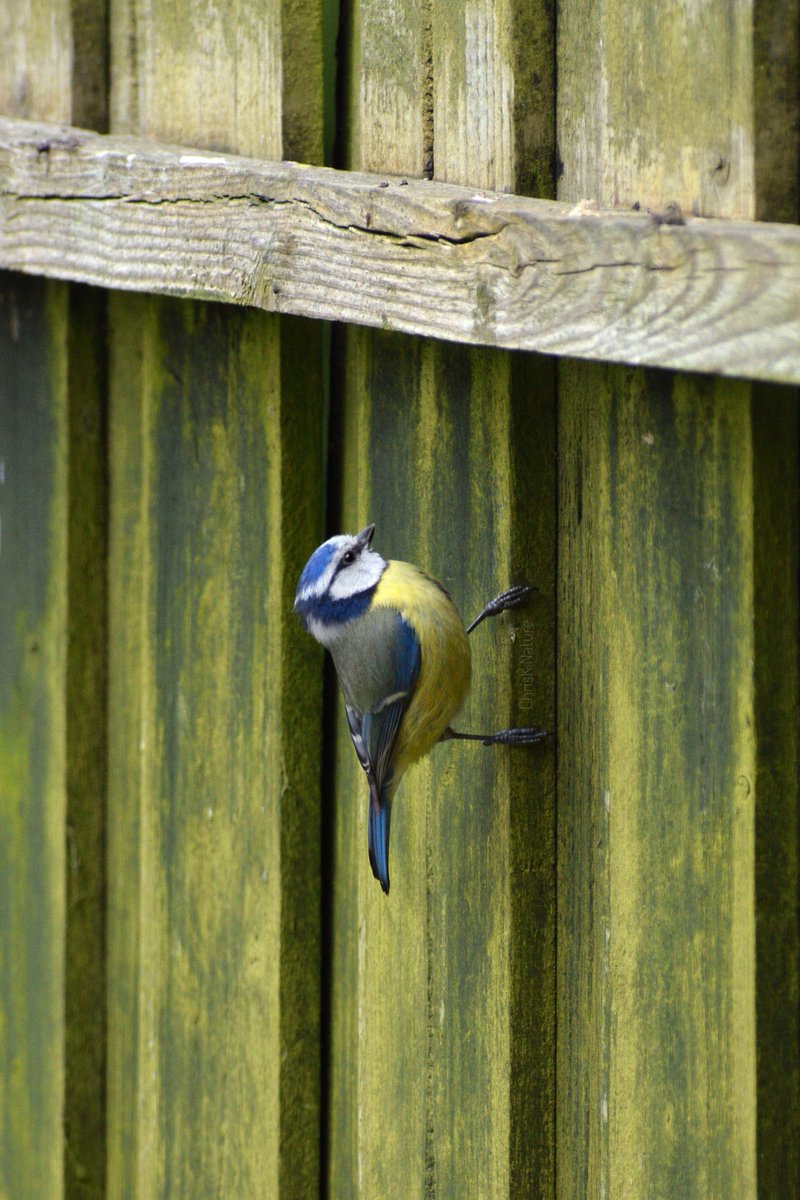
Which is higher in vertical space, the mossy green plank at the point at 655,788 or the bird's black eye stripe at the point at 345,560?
the bird's black eye stripe at the point at 345,560

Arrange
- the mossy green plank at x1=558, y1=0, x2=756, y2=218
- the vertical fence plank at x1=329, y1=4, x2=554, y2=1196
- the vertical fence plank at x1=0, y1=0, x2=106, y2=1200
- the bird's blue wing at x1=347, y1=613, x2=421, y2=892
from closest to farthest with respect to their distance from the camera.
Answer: the mossy green plank at x1=558, y1=0, x2=756, y2=218 → the vertical fence plank at x1=329, y1=4, x2=554, y2=1196 → the bird's blue wing at x1=347, y1=613, x2=421, y2=892 → the vertical fence plank at x1=0, y1=0, x2=106, y2=1200

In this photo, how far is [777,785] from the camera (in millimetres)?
1723

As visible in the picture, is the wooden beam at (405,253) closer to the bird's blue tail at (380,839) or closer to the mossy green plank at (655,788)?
the mossy green plank at (655,788)

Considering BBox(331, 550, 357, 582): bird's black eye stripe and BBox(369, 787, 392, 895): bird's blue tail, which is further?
BBox(331, 550, 357, 582): bird's black eye stripe

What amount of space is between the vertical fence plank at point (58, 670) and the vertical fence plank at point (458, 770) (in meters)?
0.66

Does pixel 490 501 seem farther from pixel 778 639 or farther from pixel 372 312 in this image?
pixel 778 639

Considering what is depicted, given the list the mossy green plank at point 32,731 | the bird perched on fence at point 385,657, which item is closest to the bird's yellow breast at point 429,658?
the bird perched on fence at point 385,657

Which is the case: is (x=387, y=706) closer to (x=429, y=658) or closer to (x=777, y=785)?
(x=429, y=658)

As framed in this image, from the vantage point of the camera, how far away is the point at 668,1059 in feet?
6.12

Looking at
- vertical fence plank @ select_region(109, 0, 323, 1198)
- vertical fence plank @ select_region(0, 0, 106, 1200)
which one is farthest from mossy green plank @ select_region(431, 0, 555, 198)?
vertical fence plank @ select_region(0, 0, 106, 1200)

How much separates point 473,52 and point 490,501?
0.58m

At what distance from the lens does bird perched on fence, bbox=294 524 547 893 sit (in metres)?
2.32

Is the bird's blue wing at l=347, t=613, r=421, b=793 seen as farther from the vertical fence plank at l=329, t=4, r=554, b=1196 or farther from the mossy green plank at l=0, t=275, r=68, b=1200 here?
the mossy green plank at l=0, t=275, r=68, b=1200

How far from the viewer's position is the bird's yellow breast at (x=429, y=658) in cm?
232
